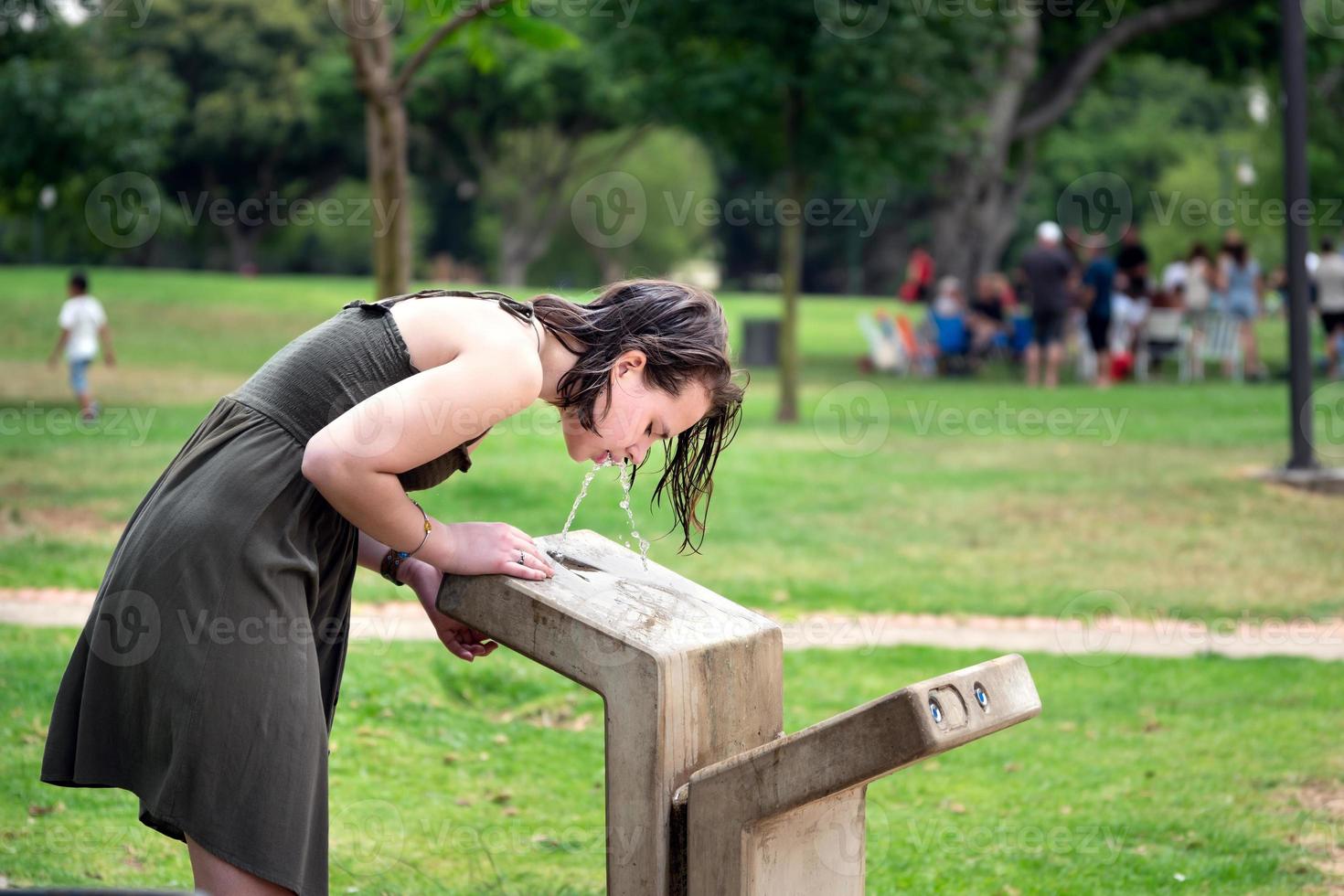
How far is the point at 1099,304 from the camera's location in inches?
747

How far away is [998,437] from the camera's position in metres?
13.9

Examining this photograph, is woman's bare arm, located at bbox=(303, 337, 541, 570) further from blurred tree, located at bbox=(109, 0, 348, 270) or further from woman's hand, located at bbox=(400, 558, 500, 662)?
blurred tree, located at bbox=(109, 0, 348, 270)

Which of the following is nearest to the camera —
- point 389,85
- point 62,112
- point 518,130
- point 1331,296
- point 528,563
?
point 528,563

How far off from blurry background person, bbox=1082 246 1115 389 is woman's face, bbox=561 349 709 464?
1724 centimetres

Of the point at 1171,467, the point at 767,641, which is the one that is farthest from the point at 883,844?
the point at 1171,467

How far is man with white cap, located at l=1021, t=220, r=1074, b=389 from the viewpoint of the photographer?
18.6 meters

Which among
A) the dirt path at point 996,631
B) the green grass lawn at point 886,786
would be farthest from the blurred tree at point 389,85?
the green grass lawn at point 886,786

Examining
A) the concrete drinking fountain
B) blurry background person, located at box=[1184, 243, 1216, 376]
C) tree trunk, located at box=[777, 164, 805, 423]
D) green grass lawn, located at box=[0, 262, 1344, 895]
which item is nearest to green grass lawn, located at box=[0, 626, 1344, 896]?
green grass lawn, located at box=[0, 262, 1344, 895]

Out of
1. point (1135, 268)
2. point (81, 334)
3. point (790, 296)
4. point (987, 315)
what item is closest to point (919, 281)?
point (987, 315)

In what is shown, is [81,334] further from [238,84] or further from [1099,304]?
[238,84]

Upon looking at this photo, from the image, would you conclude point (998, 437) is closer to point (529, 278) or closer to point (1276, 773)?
point (1276, 773)

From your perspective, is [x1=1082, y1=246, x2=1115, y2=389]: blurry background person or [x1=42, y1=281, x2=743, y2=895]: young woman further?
[x1=1082, y1=246, x2=1115, y2=389]: blurry background person

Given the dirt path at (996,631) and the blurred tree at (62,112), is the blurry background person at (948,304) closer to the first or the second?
the blurred tree at (62,112)

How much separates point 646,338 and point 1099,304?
17566 millimetres
